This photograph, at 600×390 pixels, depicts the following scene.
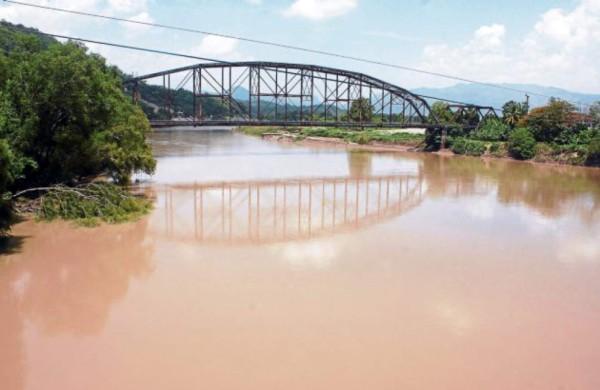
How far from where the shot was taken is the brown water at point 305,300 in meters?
8.63

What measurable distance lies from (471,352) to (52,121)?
667 inches

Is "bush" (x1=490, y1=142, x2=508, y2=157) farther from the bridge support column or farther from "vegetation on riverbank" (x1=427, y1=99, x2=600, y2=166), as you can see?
the bridge support column

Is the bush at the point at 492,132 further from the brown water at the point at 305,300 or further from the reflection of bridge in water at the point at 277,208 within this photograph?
the brown water at the point at 305,300

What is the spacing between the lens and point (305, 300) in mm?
11555

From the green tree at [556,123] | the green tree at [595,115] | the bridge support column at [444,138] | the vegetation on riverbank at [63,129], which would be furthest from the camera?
the bridge support column at [444,138]

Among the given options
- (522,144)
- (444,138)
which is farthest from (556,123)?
(444,138)

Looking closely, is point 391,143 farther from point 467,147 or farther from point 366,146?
point 467,147

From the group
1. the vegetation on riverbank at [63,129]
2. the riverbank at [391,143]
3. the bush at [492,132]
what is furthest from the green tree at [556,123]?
the vegetation on riverbank at [63,129]

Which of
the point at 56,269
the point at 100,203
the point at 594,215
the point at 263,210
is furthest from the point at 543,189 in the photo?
the point at 56,269

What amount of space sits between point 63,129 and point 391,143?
4990 cm

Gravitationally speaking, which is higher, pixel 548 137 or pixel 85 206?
pixel 548 137

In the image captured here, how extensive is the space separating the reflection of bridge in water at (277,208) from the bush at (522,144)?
59.4 ft

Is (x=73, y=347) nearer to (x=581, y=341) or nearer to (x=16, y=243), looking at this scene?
(x=16, y=243)

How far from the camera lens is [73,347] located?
9281mm
